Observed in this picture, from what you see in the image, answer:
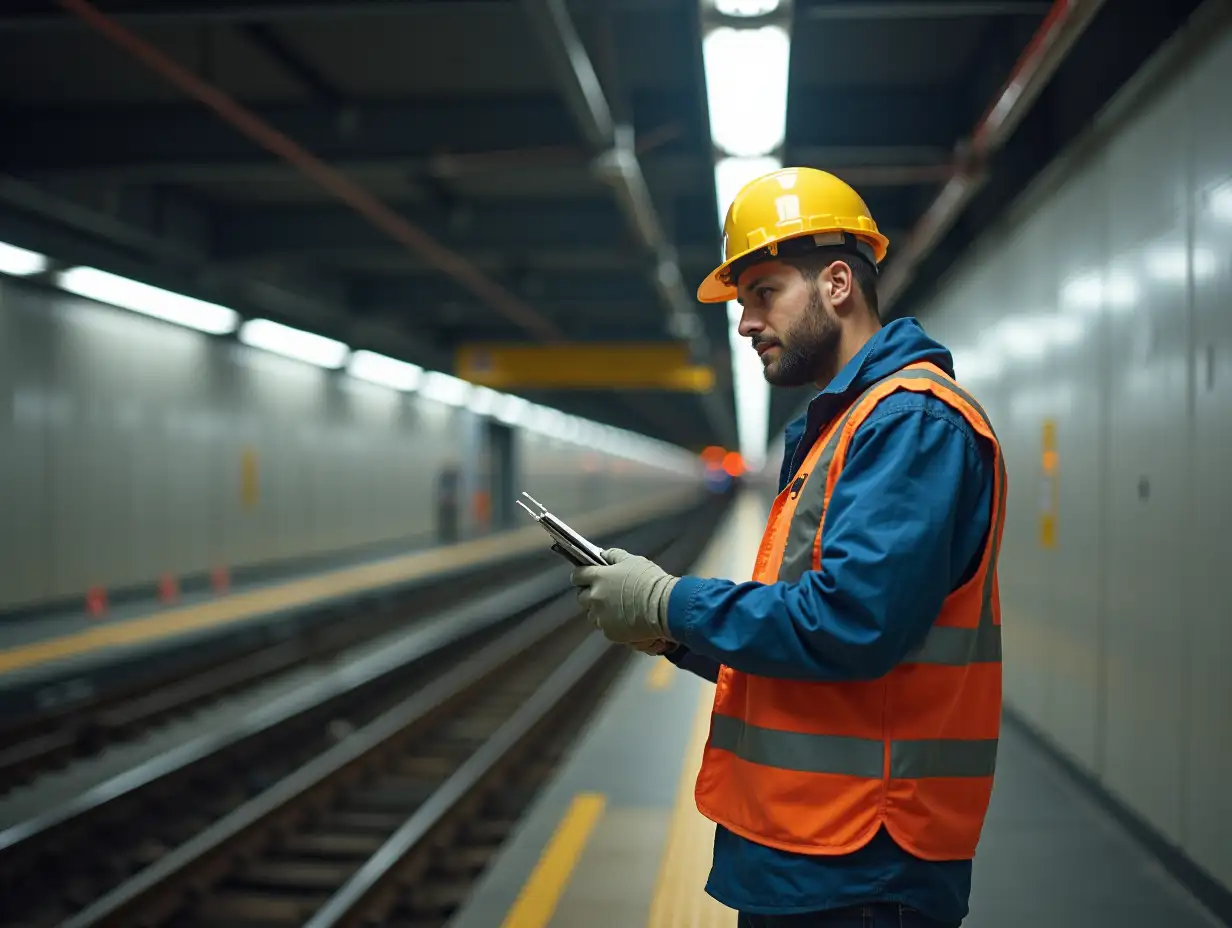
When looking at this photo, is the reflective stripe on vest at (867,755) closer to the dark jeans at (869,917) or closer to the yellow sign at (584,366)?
the dark jeans at (869,917)

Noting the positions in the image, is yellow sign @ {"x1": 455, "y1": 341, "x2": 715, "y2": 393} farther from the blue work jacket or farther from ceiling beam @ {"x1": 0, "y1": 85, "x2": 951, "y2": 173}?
the blue work jacket

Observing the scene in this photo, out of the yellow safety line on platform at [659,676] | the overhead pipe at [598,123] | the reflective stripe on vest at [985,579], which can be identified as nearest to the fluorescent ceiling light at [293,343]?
the overhead pipe at [598,123]

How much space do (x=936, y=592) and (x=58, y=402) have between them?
1209 centimetres

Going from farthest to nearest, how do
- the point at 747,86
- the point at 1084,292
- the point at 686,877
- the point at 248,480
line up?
1. the point at 248,480
2. the point at 747,86
3. the point at 1084,292
4. the point at 686,877

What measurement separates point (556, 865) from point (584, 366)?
46.2ft

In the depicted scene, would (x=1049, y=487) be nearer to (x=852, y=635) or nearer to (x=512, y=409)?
(x=852, y=635)

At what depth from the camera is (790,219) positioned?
1991 mm

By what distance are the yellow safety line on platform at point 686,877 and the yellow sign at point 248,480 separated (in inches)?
453

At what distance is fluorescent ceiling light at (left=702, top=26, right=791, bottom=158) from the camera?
488 centimetres

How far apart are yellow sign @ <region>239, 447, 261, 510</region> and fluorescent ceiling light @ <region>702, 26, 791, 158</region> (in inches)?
442

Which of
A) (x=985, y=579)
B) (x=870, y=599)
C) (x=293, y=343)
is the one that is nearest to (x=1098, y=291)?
(x=985, y=579)

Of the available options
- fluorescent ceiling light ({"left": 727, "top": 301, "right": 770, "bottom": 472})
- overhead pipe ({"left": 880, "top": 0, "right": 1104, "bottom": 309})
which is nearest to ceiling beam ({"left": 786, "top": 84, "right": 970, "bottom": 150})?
overhead pipe ({"left": 880, "top": 0, "right": 1104, "bottom": 309})

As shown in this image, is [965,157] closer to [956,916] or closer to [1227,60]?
[1227,60]

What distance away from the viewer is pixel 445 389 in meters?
24.4
